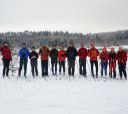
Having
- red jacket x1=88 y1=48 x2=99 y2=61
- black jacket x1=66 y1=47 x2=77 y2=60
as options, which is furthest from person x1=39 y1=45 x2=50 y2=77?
red jacket x1=88 y1=48 x2=99 y2=61

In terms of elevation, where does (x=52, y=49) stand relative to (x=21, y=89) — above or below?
above

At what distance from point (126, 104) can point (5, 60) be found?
9.29 metres

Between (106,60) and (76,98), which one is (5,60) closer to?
(106,60)

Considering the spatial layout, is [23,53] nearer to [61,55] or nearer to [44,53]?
[44,53]

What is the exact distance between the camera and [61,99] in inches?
388

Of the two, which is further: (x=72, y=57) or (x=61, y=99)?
(x=72, y=57)


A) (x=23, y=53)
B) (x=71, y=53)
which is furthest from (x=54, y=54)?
(x=23, y=53)

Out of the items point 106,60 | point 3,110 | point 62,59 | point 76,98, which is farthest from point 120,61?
point 3,110

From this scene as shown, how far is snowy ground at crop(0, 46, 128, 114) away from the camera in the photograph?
328 inches

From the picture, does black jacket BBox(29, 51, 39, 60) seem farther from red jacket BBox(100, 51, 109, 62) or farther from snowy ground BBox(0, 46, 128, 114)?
red jacket BBox(100, 51, 109, 62)

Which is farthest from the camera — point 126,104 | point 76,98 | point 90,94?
point 90,94

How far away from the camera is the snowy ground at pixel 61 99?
328 inches

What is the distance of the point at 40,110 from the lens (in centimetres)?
827

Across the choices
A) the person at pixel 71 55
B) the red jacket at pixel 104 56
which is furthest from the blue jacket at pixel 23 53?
the red jacket at pixel 104 56
